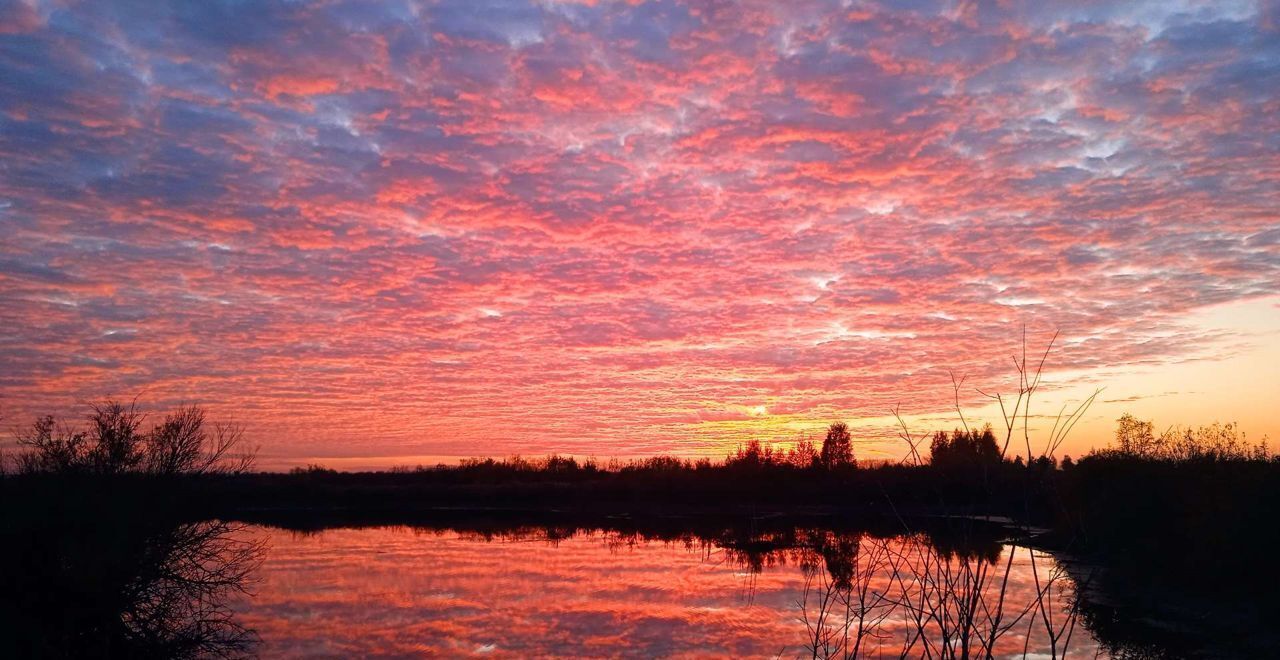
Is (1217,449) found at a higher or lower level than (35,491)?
higher

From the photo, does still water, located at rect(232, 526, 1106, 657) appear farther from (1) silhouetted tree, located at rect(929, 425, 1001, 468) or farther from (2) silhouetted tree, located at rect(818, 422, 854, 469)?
(2) silhouetted tree, located at rect(818, 422, 854, 469)

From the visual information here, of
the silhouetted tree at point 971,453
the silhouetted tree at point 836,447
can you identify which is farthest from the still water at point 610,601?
the silhouetted tree at point 836,447

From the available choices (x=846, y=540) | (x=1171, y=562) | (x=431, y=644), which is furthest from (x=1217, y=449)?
(x=431, y=644)

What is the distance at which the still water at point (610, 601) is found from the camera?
56.9 ft

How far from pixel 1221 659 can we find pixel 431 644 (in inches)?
609

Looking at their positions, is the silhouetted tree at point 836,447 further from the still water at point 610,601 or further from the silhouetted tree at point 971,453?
the silhouetted tree at point 971,453

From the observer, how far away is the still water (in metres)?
17.3

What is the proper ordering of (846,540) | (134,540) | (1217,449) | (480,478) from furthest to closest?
(480,478)
(846,540)
(1217,449)
(134,540)

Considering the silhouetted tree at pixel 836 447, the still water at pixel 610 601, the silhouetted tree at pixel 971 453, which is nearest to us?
the silhouetted tree at pixel 971 453

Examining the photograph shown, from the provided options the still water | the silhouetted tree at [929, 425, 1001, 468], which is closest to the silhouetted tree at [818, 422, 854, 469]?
the still water

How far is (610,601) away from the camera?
77.3 feet

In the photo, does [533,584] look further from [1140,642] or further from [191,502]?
[1140,642]

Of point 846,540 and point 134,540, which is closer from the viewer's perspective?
point 134,540

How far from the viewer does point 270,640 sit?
18828mm
